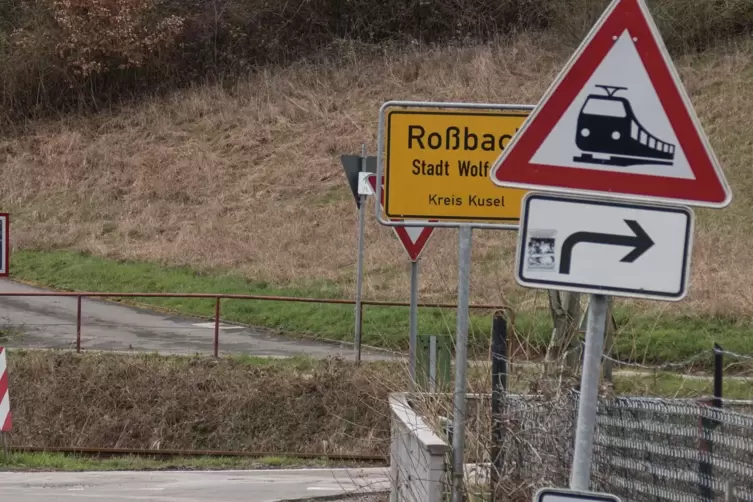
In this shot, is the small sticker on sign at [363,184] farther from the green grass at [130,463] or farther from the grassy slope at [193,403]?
the green grass at [130,463]

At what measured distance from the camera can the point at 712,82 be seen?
1155 inches

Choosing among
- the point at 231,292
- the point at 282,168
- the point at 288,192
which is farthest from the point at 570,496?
the point at 282,168

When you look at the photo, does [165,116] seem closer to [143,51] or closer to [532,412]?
[143,51]

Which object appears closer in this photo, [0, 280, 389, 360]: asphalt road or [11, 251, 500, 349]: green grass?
[0, 280, 389, 360]: asphalt road

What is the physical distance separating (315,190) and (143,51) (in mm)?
10717

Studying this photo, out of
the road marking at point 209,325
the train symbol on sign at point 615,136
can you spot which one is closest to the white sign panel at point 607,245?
the train symbol on sign at point 615,136

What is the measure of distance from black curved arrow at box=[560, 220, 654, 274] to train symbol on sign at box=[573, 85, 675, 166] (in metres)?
0.24

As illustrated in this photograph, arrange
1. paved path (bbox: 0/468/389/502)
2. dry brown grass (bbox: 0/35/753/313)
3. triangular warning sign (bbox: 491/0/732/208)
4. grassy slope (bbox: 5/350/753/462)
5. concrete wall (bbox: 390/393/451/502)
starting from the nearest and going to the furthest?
triangular warning sign (bbox: 491/0/732/208), concrete wall (bbox: 390/393/451/502), paved path (bbox: 0/468/389/502), grassy slope (bbox: 5/350/753/462), dry brown grass (bbox: 0/35/753/313)

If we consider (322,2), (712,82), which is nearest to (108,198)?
(322,2)

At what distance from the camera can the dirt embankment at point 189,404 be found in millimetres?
15875

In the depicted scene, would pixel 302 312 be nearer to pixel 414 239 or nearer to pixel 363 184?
pixel 363 184

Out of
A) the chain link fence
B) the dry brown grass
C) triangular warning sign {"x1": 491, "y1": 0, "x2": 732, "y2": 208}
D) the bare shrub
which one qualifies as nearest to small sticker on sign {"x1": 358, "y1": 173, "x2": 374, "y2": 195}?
the dry brown grass

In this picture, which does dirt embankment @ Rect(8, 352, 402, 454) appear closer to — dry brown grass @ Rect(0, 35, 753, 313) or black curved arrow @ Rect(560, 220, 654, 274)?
dry brown grass @ Rect(0, 35, 753, 313)

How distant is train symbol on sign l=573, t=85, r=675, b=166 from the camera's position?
12.6 feet
